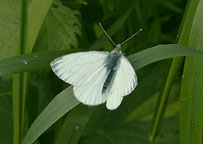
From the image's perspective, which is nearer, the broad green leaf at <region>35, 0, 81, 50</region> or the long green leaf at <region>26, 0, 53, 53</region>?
the long green leaf at <region>26, 0, 53, 53</region>

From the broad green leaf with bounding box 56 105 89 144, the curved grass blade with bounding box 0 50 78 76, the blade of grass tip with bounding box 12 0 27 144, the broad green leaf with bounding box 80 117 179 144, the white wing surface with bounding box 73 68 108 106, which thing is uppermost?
the curved grass blade with bounding box 0 50 78 76

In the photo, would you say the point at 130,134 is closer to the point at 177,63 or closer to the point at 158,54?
the point at 177,63

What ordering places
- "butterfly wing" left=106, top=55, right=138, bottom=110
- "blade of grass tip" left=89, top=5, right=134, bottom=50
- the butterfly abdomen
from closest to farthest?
1. "butterfly wing" left=106, top=55, right=138, bottom=110
2. the butterfly abdomen
3. "blade of grass tip" left=89, top=5, right=134, bottom=50

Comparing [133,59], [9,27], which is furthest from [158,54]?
[9,27]

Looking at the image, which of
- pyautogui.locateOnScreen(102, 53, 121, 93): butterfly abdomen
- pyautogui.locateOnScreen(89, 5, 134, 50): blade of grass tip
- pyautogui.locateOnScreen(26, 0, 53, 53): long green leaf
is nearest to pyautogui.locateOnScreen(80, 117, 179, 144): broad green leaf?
pyautogui.locateOnScreen(89, 5, 134, 50): blade of grass tip

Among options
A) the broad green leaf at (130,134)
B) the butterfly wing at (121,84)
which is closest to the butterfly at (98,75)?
the butterfly wing at (121,84)

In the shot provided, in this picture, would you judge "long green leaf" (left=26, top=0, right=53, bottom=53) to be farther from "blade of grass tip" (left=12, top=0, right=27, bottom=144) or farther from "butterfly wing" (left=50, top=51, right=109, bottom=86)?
"butterfly wing" (left=50, top=51, right=109, bottom=86)

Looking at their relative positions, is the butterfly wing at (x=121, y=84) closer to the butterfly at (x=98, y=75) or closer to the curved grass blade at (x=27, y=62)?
the butterfly at (x=98, y=75)
